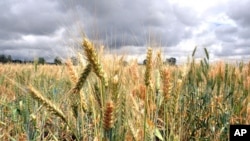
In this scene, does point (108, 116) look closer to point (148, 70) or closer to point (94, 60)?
point (94, 60)

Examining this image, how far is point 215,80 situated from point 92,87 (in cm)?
171

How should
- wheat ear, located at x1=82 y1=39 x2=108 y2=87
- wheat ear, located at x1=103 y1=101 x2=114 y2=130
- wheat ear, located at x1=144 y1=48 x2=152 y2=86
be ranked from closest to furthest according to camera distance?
wheat ear, located at x1=103 y1=101 x2=114 y2=130 < wheat ear, located at x1=82 y1=39 x2=108 y2=87 < wheat ear, located at x1=144 y1=48 x2=152 y2=86

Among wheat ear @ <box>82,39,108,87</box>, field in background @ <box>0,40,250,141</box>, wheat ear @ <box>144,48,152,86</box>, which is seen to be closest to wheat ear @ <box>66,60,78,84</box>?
field in background @ <box>0,40,250,141</box>

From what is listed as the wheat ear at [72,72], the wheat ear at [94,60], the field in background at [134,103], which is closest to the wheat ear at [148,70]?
the field in background at [134,103]

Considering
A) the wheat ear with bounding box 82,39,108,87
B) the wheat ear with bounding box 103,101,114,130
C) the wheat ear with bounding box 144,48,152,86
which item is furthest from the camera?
the wheat ear with bounding box 144,48,152,86

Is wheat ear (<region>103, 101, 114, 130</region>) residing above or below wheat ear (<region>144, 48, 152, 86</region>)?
below

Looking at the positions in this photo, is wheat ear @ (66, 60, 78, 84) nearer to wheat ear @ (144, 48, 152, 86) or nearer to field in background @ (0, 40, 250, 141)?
field in background @ (0, 40, 250, 141)

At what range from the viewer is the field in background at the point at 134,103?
138 centimetres

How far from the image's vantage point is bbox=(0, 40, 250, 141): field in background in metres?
1.38

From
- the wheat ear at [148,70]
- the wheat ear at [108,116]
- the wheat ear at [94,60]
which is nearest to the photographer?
the wheat ear at [108,116]

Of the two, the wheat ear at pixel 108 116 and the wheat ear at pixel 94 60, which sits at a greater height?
the wheat ear at pixel 94 60

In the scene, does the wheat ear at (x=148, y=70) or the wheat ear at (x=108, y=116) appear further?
the wheat ear at (x=148, y=70)

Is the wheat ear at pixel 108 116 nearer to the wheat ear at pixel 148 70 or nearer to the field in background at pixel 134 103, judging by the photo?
the field in background at pixel 134 103

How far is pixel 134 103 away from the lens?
169 centimetres
